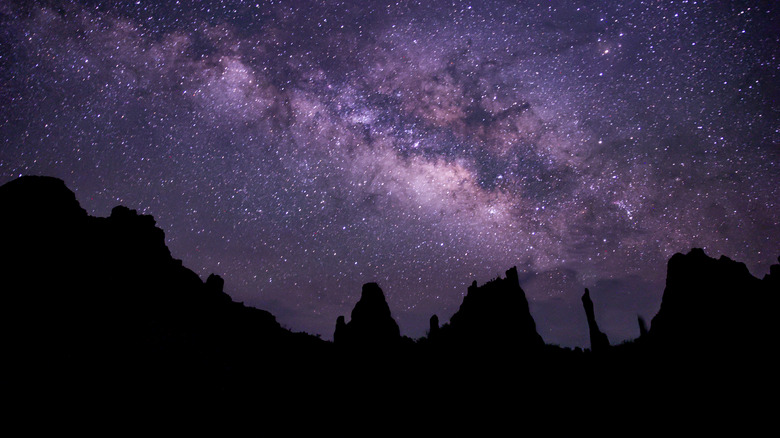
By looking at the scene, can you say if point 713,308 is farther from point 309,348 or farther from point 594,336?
point 309,348

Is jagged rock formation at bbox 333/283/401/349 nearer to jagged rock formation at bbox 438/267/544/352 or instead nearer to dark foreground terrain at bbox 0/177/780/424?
dark foreground terrain at bbox 0/177/780/424

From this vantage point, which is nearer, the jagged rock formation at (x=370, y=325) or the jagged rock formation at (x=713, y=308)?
the jagged rock formation at (x=713, y=308)

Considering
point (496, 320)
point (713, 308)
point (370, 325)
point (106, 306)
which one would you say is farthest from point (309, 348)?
point (713, 308)

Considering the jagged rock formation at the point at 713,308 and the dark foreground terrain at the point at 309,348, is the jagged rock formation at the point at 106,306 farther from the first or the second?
the jagged rock formation at the point at 713,308

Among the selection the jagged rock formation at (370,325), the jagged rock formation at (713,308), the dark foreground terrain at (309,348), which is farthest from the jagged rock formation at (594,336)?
the jagged rock formation at (370,325)

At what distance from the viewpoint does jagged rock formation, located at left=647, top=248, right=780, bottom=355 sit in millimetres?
25156

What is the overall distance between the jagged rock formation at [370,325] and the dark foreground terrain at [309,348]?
0.17 metres

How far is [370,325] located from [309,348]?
22.1 feet

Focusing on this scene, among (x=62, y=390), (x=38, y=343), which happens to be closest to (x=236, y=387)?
(x=62, y=390)

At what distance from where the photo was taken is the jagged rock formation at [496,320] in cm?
3425

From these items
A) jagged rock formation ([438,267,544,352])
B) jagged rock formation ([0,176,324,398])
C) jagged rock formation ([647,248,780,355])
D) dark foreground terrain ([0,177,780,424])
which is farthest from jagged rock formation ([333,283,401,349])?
jagged rock formation ([647,248,780,355])

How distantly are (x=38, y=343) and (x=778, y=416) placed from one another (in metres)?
43.7

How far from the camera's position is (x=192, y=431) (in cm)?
2014

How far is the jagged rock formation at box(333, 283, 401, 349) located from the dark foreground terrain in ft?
0.57
